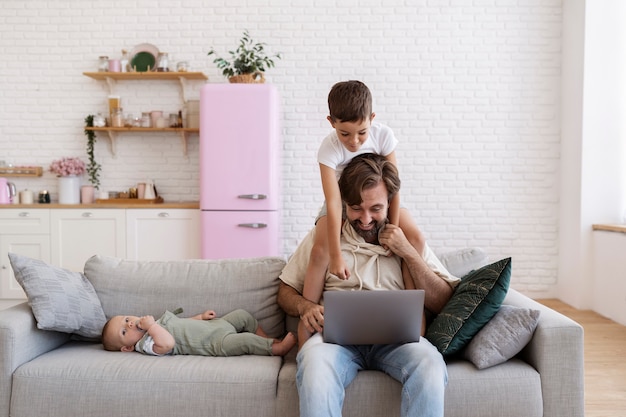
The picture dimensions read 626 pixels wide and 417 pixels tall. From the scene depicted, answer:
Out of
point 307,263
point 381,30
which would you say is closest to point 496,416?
point 307,263

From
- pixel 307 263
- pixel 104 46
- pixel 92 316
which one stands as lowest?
pixel 92 316

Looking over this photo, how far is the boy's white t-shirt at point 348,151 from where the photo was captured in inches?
102

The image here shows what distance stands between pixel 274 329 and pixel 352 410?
2.33ft

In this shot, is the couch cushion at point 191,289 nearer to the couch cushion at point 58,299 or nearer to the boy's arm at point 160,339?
the couch cushion at point 58,299

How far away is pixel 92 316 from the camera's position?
2.56m

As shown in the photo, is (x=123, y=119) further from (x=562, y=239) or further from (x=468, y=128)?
(x=562, y=239)

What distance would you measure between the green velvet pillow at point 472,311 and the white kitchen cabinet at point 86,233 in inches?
148

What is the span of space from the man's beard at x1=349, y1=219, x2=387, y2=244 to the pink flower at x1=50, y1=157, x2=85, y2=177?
3.95 meters

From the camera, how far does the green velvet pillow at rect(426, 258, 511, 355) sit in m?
2.26

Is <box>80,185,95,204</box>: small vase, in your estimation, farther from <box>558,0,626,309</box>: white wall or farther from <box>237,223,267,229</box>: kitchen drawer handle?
<box>558,0,626,309</box>: white wall

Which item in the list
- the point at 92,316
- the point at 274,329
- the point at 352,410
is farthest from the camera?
the point at 274,329

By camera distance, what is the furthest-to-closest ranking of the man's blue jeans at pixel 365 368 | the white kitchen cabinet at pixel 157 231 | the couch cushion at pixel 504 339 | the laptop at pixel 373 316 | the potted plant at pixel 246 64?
the white kitchen cabinet at pixel 157 231
the potted plant at pixel 246 64
the couch cushion at pixel 504 339
the laptop at pixel 373 316
the man's blue jeans at pixel 365 368

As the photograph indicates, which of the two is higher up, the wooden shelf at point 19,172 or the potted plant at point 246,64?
the potted plant at point 246,64

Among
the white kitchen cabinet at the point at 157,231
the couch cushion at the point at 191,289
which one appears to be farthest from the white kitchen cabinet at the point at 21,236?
the couch cushion at the point at 191,289
